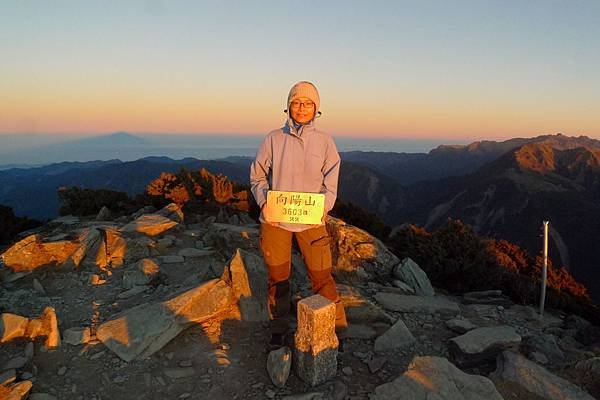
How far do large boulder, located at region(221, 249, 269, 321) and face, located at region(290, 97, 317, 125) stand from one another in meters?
2.46

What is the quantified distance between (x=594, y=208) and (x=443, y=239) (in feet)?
224

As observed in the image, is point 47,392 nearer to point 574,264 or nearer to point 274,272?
point 274,272

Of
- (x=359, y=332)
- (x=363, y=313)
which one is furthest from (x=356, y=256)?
(x=359, y=332)

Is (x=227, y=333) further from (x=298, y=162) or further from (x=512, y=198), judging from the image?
(x=512, y=198)

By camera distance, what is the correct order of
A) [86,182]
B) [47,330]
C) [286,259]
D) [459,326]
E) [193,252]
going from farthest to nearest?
[86,182] < [193,252] < [459,326] < [47,330] < [286,259]

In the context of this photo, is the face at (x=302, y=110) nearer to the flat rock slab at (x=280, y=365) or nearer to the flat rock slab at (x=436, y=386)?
the flat rock slab at (x=280, y=365)

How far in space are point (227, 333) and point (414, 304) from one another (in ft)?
10.4

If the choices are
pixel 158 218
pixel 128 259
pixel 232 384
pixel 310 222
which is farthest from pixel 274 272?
pixel 158 218

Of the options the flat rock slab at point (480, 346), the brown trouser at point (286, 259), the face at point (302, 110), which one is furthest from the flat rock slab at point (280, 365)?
the face at point (302, 110)

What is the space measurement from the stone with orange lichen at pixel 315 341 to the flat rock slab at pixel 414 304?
7.99 ft

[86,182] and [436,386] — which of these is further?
[86,182]

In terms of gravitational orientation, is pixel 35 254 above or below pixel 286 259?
below

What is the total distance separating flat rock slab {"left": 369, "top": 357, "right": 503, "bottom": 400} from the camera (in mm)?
3541

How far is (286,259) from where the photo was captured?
4371 mm
